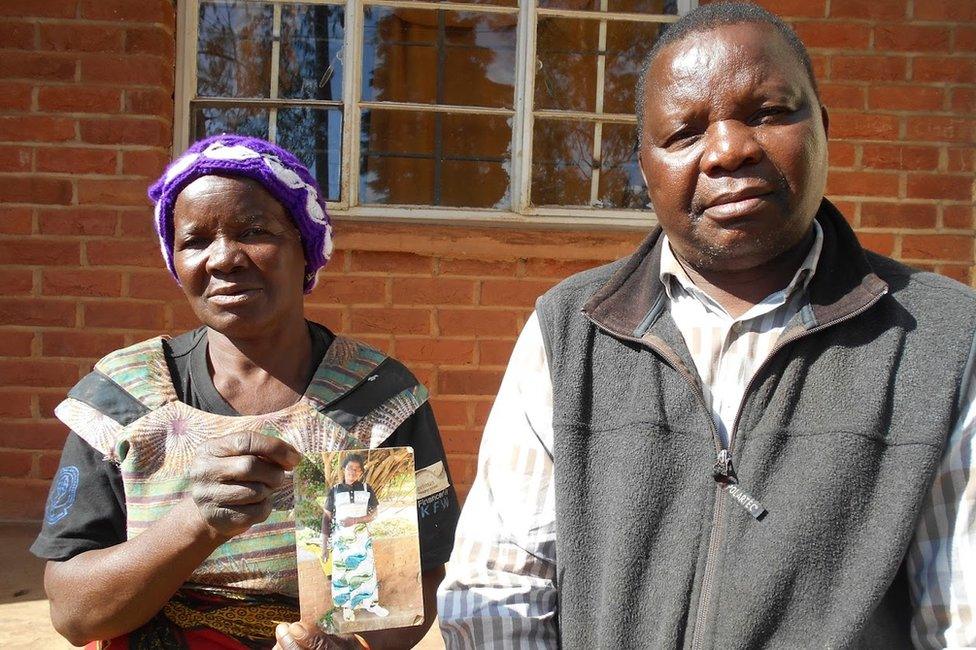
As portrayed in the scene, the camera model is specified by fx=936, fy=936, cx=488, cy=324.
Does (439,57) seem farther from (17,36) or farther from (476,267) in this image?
(17,36)

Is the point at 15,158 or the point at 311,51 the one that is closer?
the point at 15,158

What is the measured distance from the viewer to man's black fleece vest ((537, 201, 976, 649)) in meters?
1.49

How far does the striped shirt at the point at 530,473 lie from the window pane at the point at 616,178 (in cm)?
277

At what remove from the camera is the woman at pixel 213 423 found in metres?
1.95

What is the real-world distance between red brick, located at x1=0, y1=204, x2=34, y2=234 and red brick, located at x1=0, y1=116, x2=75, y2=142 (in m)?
0.30

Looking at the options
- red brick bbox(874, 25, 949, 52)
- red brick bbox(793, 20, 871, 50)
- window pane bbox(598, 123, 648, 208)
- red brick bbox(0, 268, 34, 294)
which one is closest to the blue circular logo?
red brick bbox(0, 268, 34, 294)

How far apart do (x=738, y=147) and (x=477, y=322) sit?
2760mm

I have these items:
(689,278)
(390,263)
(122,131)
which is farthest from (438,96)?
(689,278)

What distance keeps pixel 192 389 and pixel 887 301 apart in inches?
58.2

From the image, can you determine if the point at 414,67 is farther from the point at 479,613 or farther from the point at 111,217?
the point at 479,613

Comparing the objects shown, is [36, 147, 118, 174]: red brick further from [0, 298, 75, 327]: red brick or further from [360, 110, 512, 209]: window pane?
[360, 110, 512, 209]: window pane

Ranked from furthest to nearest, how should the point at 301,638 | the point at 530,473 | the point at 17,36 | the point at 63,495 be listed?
1. the point at 17,36
2. the point at 63,495
3. the point at 301,638
4. the point at 530,473

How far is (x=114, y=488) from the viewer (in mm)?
2037

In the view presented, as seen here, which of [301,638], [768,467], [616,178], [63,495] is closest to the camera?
[768,467]
